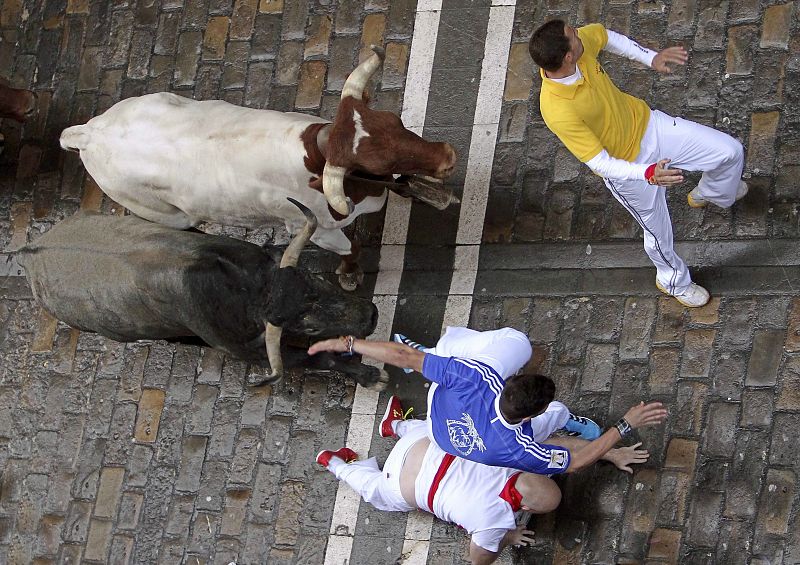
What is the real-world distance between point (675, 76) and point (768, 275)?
1.70 m

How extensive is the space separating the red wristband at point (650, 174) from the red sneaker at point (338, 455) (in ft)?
10.2

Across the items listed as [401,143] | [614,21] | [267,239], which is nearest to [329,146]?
[401,143]

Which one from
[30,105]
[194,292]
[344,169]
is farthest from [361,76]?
[30,105]

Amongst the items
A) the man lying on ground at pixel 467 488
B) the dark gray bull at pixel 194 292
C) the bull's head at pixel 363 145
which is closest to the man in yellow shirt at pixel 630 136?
the bull's head at pixel 363 145

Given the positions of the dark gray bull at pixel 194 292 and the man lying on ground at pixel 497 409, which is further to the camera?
the dark gray bull at pixel 194 292

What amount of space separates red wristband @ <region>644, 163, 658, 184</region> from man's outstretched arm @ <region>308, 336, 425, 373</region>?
173 cm

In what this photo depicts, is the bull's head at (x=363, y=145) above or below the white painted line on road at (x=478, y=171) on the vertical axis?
above

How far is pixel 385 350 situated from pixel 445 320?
1.47 metres

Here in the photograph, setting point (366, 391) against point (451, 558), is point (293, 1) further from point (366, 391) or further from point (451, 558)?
point (451, 558)

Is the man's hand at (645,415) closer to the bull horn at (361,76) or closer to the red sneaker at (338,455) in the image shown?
the red sneaker at (338,455)

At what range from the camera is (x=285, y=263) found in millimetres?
6914

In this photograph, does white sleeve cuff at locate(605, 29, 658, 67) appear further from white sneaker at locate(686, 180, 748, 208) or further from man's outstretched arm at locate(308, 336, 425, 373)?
man's outstretched arm at locate(308, 336, 425, 373)

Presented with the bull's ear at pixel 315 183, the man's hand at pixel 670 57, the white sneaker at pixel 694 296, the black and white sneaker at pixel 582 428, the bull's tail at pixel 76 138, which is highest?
the man's hand at pixel 670 57

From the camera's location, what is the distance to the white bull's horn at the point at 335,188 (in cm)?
666
